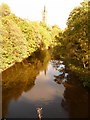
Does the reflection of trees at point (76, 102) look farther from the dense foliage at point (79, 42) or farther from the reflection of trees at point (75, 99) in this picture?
the dense foliage at point (79, 42)

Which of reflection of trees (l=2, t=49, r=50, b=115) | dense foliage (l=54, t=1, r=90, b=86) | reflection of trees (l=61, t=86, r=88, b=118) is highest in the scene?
dense foliage (l=54, t=1, r=90, b=86)

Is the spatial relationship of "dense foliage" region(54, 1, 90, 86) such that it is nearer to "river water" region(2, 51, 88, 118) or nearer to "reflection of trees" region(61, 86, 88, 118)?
"reflection of trees" region(61, 86, 88, 118)

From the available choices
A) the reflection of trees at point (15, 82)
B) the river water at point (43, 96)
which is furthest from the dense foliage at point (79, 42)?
the reflection of trees at point (15, 82)

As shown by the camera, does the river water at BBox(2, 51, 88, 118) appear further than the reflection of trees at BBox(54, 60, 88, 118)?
No

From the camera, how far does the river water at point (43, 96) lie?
21781mm

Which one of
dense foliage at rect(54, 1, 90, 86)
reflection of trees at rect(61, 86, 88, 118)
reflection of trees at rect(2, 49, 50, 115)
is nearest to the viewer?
dense foliage at rect(54, 1, 90, 86)

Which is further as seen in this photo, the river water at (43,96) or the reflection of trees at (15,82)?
the reflection of trees at (15,82)

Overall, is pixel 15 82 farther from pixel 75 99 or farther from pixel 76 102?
pixel 76 102

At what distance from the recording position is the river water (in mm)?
21781

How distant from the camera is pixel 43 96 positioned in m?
27.1

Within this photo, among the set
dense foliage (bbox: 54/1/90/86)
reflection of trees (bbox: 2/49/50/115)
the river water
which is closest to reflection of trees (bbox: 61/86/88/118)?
the river water

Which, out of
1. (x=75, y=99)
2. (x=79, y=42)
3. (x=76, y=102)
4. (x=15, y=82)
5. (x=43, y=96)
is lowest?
(x=76, y=102)

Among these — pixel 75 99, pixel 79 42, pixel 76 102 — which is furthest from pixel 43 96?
pixel 79 42

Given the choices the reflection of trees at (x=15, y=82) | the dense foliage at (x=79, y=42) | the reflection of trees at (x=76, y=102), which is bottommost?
the reflection of trees at (x=76, y=102)
